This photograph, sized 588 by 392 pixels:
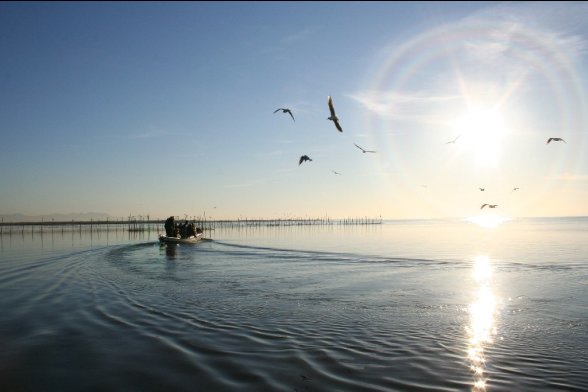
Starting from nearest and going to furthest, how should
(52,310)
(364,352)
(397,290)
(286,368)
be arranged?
(286,368) → (364,352) → (52,310) → (397,290)

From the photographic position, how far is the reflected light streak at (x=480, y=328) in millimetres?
8383

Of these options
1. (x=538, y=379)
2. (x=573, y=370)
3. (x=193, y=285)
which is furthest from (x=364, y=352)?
(x=193, y=285)

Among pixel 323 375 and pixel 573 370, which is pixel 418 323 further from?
pixel 323 375

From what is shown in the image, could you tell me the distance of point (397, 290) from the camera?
61.4 ft

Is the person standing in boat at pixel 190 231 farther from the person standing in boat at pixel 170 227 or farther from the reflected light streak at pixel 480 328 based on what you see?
the reflected light streak at pixel 480 328

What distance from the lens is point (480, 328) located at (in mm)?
12023

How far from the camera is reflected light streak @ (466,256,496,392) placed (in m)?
8.38

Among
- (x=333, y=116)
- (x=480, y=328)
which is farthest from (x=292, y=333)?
(x=333, y=116)

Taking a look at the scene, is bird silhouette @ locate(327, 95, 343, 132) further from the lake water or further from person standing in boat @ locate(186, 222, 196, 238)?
person standing in boat @ locate(186, 222, 196, 238)

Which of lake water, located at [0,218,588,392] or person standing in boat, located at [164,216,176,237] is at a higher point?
person standing in boat, located at [164,216,176,237]

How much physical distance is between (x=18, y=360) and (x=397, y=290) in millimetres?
14059

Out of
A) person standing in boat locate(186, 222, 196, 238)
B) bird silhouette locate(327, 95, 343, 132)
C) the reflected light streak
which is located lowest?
A: the reflected light streak

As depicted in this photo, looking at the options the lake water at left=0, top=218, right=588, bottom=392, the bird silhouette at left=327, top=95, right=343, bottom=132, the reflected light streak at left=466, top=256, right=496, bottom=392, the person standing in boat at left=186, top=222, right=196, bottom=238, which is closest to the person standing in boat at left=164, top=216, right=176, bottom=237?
the person standing in boat at left=186, top=222, right=196, bottom=238

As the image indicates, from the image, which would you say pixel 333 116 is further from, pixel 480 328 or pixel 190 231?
pixel 190 231
